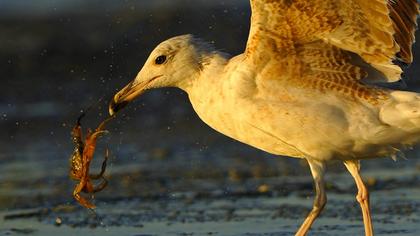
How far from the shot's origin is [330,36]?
8930mm

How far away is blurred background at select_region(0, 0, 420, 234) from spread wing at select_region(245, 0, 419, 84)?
2.16m

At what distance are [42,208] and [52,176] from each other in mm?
1055

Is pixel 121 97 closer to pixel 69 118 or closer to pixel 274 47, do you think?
pixel 274 47

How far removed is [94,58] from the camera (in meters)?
16.4

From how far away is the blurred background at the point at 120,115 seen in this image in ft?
37.4

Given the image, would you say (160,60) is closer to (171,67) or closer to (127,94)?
(171,67)

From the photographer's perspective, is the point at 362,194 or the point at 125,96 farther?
the point at 362,194

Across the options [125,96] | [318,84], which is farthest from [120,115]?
[318,84]

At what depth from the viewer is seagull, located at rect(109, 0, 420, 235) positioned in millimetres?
8789

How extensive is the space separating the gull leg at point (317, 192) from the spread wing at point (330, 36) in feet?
2.08

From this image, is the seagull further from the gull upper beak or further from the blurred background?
the blurred background

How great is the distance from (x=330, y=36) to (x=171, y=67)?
3.79 ft

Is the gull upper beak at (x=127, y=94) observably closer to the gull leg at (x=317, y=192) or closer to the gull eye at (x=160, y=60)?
the gull eye at (x=160, y=60)

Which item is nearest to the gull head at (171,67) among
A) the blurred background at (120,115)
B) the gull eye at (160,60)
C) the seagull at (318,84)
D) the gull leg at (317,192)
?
the gull eye at (160,60)
